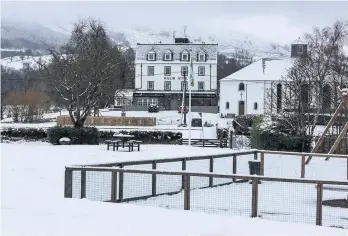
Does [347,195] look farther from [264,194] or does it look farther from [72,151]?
[72,151]

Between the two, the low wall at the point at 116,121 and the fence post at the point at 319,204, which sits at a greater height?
the low wall at the point at 116,121

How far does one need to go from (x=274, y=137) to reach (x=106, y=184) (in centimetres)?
1973

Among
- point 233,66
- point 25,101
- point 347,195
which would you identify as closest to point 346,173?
point 347,195

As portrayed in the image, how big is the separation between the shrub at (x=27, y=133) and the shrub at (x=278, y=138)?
540 inches

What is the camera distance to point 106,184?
40.5ft

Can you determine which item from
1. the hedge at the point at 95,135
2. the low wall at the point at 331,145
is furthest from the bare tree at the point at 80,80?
the low wall at the point at 331,145

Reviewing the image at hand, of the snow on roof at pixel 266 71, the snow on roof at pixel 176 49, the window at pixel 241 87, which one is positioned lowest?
the window at pixel 241 87

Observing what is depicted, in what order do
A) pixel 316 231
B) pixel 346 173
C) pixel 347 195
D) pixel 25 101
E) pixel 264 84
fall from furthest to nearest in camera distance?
pixel 264 84
pixel 25 101
pixel 346 173
pixel 347 195
pixel 316 231

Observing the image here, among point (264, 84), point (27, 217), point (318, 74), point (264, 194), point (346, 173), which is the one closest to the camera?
point (27, 217)

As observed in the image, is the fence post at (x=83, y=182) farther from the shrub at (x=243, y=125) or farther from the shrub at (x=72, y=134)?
the shrub at (x=243, y=125)

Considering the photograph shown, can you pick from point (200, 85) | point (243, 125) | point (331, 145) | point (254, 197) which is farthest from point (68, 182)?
point (200, 85)

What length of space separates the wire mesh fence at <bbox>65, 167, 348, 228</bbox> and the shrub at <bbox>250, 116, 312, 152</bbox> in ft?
59.4

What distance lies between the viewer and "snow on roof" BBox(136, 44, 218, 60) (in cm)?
8906

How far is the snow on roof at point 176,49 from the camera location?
89.1 meters
